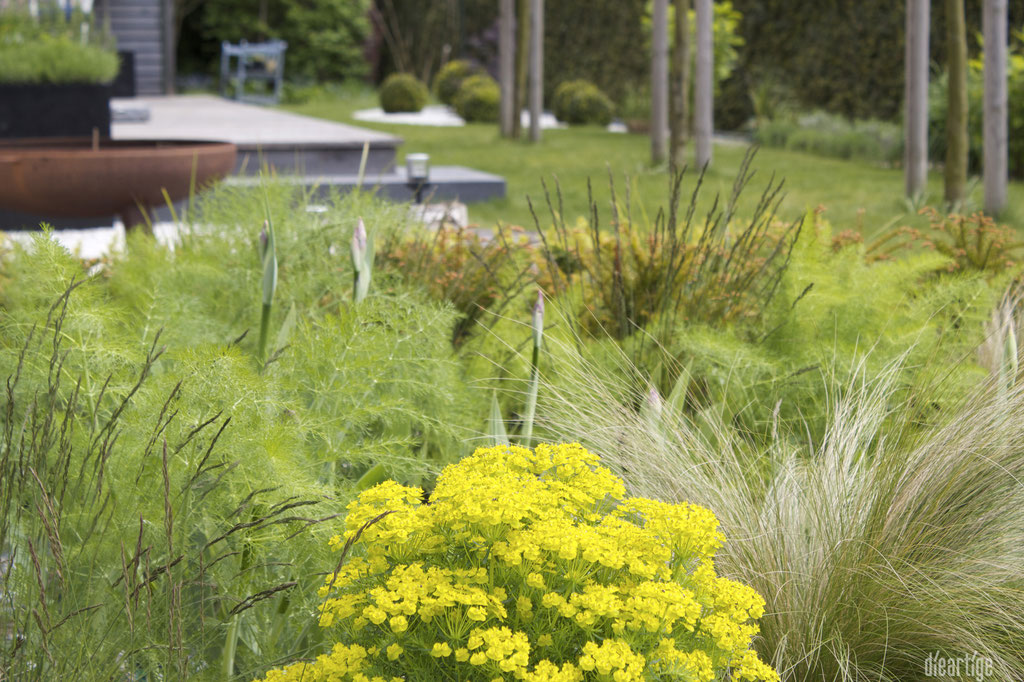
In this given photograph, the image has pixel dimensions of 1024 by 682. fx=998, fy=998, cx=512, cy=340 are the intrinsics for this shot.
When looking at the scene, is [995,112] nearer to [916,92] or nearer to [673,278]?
[916,92]

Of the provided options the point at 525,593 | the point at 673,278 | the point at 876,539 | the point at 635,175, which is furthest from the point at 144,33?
the point at 525,593

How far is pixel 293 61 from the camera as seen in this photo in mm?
19531

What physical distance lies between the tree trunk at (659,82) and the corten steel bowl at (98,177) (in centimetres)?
529

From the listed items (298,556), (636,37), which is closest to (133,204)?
(298,556)

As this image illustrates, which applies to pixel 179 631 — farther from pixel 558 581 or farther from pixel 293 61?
pixel 293 61

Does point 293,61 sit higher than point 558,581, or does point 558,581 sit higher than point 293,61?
point 293,61

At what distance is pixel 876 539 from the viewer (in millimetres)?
1485

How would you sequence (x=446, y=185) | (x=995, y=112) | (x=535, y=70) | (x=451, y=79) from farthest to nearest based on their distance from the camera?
1. (x=451, y=79)
2. (x=535, y=70)
3. (x=446, y=185)
4. (x=995, y=112)

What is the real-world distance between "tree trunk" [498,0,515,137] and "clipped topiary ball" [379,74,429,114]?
184 inches

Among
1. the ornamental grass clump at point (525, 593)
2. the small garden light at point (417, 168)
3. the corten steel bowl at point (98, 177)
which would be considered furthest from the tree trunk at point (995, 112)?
the ornamental grass clump at point (525, 593)

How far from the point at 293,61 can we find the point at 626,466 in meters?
19.3

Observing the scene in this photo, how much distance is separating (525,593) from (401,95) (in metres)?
14.9

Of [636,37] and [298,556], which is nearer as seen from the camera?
[298,556]

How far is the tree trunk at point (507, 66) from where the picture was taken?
1071 centimetres
